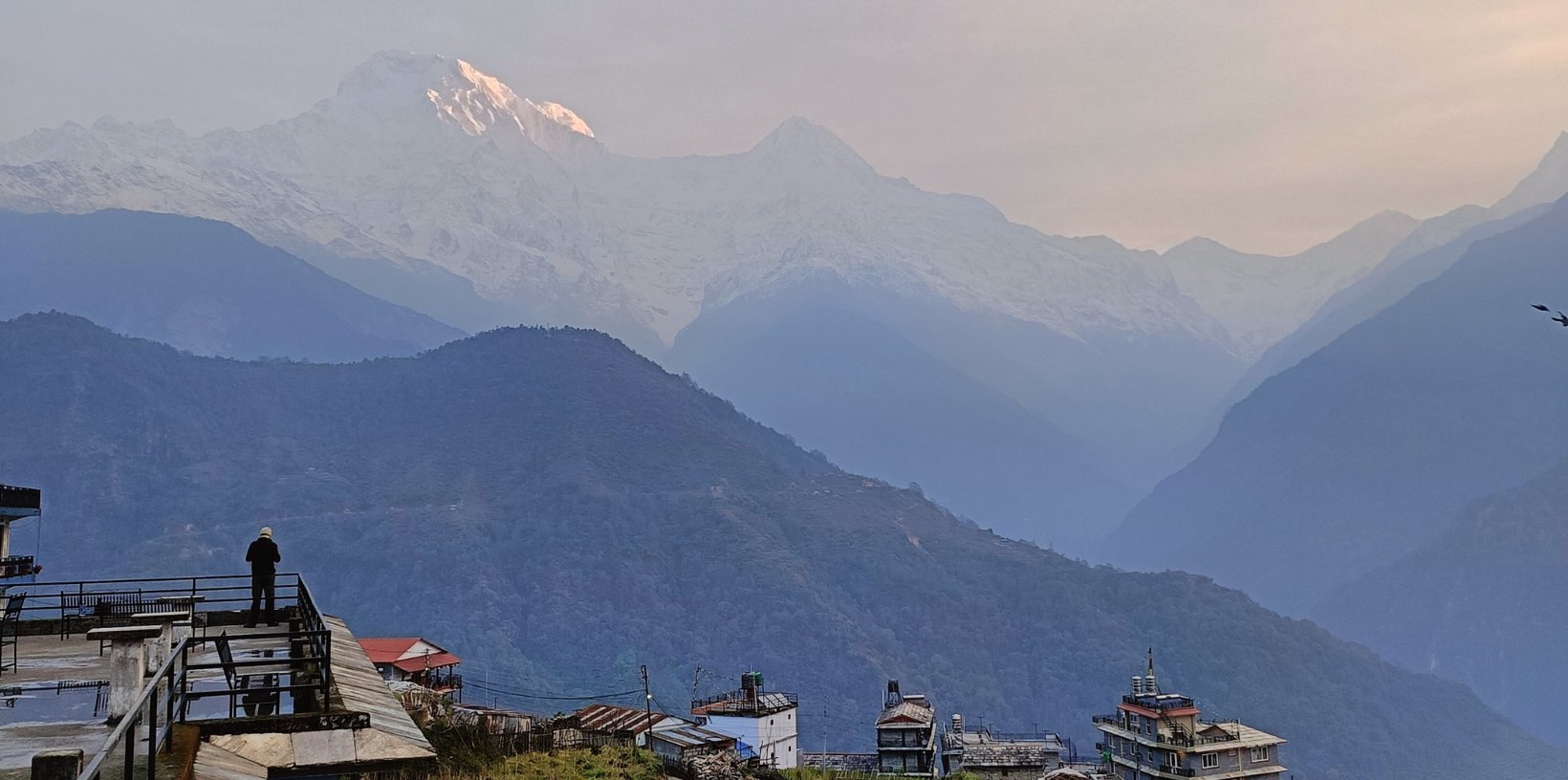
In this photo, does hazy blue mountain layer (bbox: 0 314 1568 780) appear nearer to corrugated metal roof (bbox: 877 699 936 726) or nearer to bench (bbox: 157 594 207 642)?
corrugated metal roof (bbox: 877 699 936 726)

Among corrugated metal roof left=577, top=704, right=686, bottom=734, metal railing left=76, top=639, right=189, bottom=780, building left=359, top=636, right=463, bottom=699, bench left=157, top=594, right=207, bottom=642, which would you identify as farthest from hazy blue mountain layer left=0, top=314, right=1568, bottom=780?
metal railing left=76, top=639, right=189, bottom=780

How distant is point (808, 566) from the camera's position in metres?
189

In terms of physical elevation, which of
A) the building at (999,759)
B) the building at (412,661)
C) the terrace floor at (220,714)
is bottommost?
the building at (999,759)

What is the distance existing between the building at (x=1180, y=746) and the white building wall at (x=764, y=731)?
19343 mm

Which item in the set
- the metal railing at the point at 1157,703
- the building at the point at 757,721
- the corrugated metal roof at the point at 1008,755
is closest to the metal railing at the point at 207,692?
the building at the point at 757,721

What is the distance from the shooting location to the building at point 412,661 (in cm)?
5178

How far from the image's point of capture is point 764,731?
65000 millimetres

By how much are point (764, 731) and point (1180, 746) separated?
24.9 meters

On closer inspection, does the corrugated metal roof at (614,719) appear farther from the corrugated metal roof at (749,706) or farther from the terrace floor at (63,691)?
the terrace floor at (63,691)

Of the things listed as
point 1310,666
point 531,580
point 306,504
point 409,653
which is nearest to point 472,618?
point 531,580

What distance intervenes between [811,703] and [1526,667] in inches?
5085

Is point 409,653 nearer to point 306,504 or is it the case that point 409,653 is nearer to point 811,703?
point 811,703

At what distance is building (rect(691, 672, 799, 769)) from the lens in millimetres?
64625

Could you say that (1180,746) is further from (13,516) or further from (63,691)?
(63,691)
